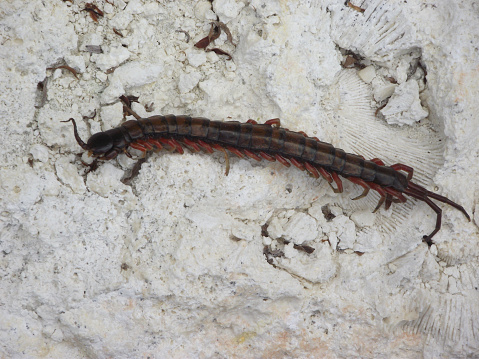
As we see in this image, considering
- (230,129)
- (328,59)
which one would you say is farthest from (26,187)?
(328,59)

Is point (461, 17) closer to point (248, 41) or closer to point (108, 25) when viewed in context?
point (248, 41)

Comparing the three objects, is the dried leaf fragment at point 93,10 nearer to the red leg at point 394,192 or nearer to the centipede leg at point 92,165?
the centipede leg at point 92,165

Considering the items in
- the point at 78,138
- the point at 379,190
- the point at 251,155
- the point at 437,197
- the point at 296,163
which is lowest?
the point at 78,138

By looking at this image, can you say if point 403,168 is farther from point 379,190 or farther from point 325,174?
point 325,174

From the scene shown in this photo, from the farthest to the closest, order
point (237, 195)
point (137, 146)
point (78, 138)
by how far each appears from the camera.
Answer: point (237, 195) → point (137, 146) → point (78, 138)

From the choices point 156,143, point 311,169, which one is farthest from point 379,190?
point 156,143
